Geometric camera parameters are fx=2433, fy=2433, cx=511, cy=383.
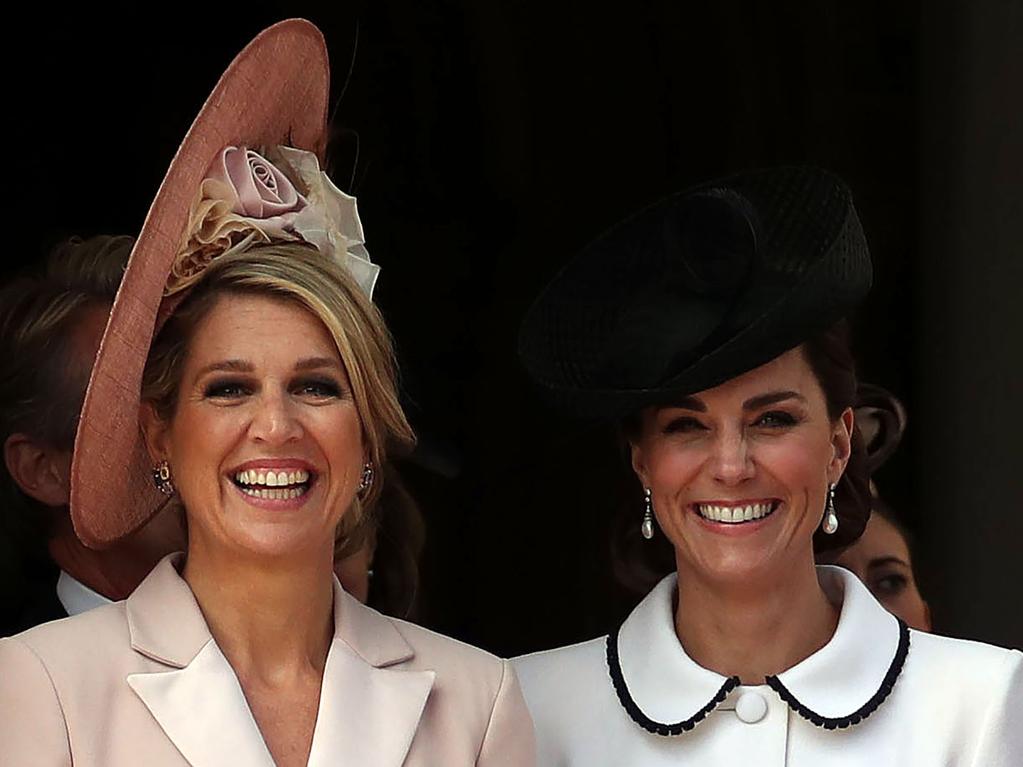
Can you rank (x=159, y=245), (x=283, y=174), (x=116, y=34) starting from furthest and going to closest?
(x=116, y=34) → (x=283, y=174) → (x=159, y=245)

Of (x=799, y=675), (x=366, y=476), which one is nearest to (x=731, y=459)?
(x=799, y=675)

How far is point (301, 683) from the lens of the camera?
3941 millimetres

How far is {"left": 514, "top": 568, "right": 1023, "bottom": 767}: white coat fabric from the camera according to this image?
4160 millimetres

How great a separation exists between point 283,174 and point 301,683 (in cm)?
84

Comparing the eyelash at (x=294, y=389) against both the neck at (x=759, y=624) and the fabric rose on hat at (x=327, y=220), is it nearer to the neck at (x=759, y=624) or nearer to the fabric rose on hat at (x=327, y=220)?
the fabric rose on hat at (x=327, y=220)

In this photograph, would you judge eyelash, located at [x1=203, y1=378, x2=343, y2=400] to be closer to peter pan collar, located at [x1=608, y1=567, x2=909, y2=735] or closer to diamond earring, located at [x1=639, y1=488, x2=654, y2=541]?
diamond earring, located at [x1=639, y1=488, x2=654, y2=541]

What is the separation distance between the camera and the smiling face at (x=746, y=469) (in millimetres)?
4227

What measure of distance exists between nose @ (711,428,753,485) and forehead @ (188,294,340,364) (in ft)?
2.42

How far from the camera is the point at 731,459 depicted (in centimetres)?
421

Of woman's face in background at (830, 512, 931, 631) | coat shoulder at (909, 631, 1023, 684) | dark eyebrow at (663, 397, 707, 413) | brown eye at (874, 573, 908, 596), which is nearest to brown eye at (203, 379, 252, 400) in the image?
dark eyebrow at (663, 397, 707, 413)

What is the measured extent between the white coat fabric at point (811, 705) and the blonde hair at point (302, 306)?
74 centimetres

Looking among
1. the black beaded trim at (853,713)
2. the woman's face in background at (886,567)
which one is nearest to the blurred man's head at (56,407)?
the black beaded trim at (853,713)

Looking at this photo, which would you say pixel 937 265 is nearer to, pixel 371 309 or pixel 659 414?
pixel 659 414

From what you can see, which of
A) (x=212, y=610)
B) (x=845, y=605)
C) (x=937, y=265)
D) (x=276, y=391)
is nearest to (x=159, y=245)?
(x=276, y=391)
